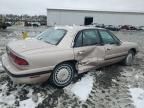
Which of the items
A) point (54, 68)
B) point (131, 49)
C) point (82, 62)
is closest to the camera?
point (54, 68)

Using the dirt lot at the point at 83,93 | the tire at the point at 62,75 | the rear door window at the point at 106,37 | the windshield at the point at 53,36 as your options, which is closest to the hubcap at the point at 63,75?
the tire at the point at 62,75

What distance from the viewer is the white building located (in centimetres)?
5159

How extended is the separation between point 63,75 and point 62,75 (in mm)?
34

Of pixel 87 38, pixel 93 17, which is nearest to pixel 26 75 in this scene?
pixel 87 38

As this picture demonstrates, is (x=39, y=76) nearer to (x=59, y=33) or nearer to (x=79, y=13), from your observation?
(x=59, y=33)

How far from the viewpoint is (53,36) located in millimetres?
5066

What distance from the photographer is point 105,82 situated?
5.23 meters

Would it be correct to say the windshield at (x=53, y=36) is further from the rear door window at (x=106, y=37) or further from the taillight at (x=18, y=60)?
the rear door window at (x=106, y=37)

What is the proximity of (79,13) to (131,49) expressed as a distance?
46799mm

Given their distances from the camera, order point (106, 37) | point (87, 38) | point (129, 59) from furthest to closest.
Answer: point (129, 59), point (106, 37), point (87, 38)

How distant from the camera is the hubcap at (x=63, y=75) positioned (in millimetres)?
4564

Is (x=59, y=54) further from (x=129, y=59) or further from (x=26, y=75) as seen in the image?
(x=129, y=59)

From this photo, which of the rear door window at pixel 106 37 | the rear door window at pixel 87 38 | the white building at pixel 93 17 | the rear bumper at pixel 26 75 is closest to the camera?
the rear bumper at pixel 26 75

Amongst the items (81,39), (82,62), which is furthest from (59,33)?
(82,62)
